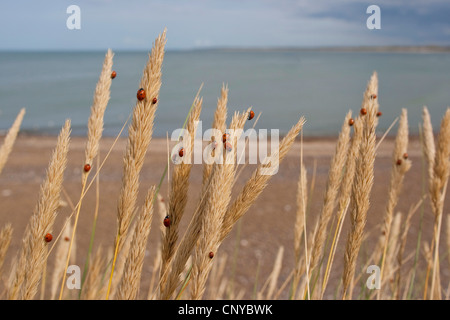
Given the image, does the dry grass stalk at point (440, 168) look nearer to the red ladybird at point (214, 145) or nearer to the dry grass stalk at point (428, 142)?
the dry grass stalk at point (428, 142)

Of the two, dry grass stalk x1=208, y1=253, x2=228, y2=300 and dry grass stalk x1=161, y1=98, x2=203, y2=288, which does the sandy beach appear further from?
dry grass stalk x1=161, y1=98, x2=203, y2=288

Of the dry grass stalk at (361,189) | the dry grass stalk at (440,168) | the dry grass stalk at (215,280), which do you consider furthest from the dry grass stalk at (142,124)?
the dry grass stalk at (215,280)

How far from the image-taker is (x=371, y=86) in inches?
60.7

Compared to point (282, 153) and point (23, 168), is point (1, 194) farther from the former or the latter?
point (282, 153)

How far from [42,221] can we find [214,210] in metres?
0.41

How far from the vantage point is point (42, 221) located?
40.8 inches

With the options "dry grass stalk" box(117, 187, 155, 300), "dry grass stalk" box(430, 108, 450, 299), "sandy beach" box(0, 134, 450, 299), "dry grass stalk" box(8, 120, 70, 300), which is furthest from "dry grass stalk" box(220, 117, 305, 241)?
"sandy beach" box(0, 134, 450, 299)

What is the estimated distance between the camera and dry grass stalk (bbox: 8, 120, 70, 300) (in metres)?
1.03

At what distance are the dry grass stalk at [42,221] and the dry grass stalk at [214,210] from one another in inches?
13.6

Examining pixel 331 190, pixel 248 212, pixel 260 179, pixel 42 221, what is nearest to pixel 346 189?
pixel 331 190

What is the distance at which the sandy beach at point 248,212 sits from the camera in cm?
586

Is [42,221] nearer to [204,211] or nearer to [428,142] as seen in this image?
[204,211]

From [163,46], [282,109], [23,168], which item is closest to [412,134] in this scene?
[282,109]

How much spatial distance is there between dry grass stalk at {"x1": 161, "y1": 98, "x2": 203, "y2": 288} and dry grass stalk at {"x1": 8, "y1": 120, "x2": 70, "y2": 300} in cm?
26
